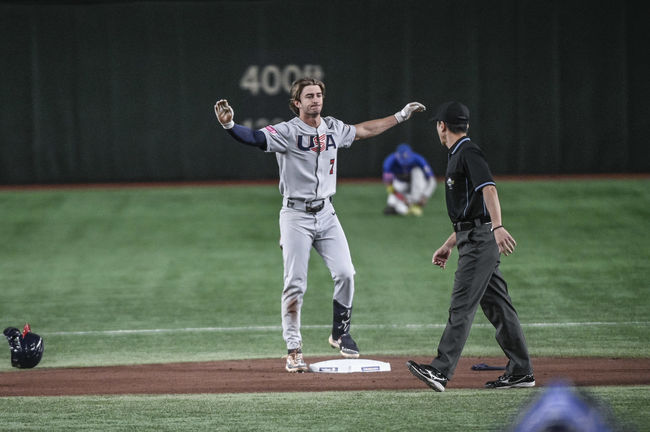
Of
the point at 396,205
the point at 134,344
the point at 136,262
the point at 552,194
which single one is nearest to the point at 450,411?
the point at 134,344

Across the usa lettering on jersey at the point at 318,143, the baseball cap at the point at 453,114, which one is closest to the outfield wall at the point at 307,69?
the usa lettering on jersey at the point at 318,143

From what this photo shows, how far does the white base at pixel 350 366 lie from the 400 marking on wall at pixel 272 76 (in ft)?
52.9

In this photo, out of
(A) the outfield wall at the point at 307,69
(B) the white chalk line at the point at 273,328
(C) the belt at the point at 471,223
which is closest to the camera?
(C) the belt at the point at 471,223

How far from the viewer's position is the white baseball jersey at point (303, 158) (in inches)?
312

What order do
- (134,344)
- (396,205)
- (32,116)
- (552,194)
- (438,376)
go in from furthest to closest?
1. (32,116)
2. (552,194)
3. (396,205)
4. (134,344)
5. (438,376)

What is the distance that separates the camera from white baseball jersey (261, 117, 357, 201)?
26.0 feet

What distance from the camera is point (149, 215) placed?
67.4 feet

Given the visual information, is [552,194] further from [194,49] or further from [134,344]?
[134,344]

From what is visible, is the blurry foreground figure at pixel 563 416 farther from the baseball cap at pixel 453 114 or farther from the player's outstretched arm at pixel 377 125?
the player's outstretched arm at pixel 377 125

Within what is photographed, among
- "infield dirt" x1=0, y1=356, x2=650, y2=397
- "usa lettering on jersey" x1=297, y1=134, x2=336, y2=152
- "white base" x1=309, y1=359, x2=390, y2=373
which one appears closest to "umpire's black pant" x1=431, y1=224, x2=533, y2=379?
"infield dirt" x1=0, y1=356, x2=650, y2=397

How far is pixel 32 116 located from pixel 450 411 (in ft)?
66.4

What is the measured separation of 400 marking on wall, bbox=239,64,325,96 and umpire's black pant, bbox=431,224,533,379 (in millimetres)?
17130

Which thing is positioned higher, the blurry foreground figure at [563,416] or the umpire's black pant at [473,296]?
the blurry foreground figure at [563,416]

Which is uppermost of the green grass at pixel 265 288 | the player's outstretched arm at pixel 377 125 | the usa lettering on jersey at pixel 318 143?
the player's outstretched arm at pixel 377 125
